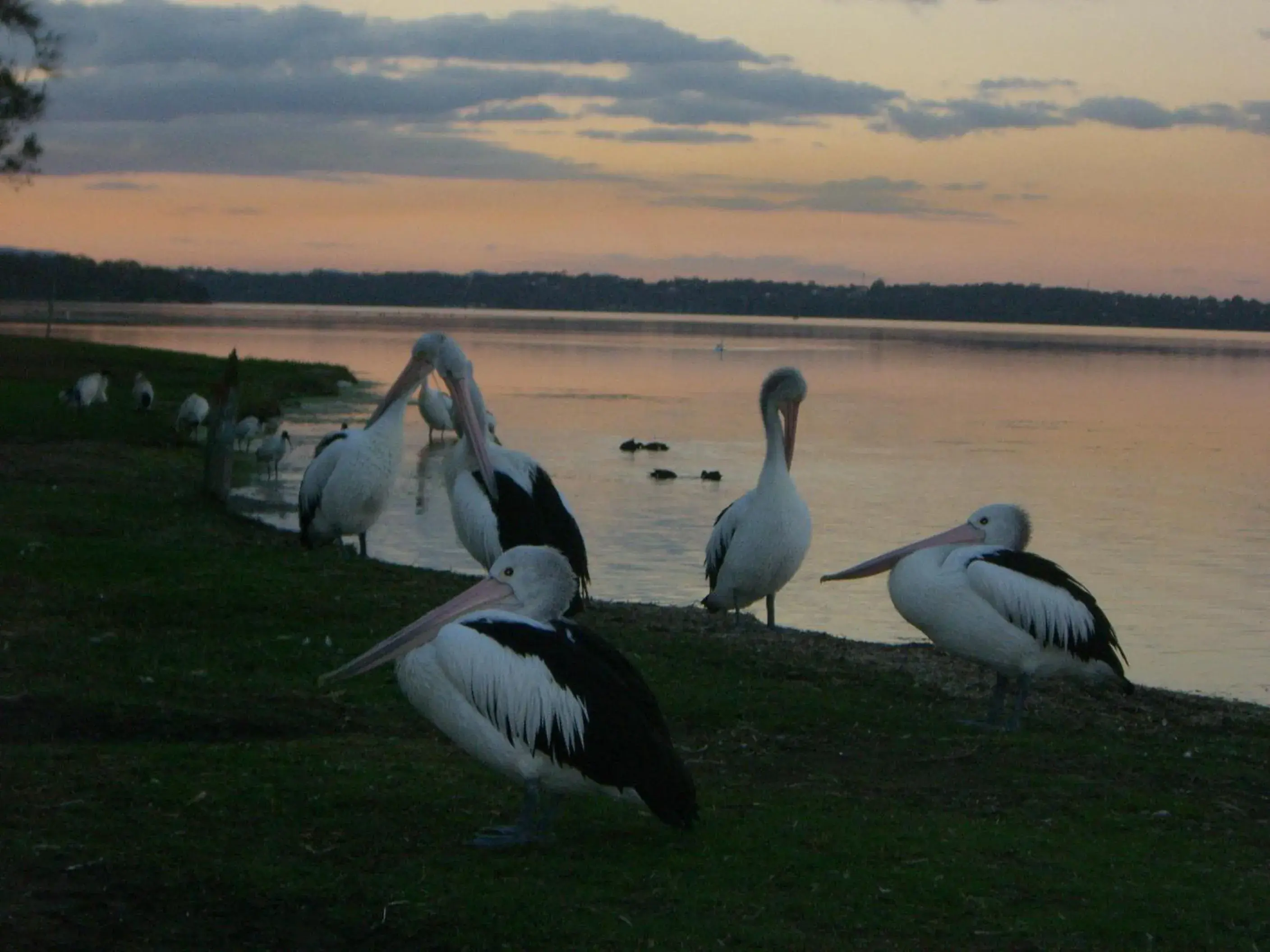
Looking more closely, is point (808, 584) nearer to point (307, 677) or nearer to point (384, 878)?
point (307, 677)

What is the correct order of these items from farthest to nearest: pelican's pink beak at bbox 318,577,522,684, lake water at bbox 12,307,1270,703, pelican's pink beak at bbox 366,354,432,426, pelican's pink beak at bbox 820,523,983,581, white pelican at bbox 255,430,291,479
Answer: white pelican at bbox 255,430,291,479 < lake water at bbox 12,307,1270,703 < pelican's pink beak at bbox 366,354,432,426 < pelican's pink beak at bbox 820,523,983,581 < pelican's pink beak at bbox 318,577,522,684

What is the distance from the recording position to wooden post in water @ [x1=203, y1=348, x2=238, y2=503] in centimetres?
1486

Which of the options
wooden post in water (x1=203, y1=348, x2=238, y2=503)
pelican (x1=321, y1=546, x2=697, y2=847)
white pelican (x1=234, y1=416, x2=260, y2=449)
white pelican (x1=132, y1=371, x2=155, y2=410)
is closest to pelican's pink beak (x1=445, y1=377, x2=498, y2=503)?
pelican (x1=321, y1=546, x2=697, y2=847)

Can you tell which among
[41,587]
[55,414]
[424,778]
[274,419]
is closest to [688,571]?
[41,587]

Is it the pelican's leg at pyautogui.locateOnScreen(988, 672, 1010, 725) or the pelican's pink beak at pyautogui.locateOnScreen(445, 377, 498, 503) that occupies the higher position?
the pelican's pink beak at pyautogui.locateOnScreen(445, 377, 498, 503)

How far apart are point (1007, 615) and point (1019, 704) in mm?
519

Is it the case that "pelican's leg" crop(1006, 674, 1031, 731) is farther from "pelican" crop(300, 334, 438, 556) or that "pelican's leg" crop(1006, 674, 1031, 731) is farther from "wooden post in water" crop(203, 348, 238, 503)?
"wooden post in water" crop(203, 348, 238, 503)

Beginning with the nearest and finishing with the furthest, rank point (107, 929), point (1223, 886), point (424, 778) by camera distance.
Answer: point (107, 929), point (1223, 886), point (424, 778)

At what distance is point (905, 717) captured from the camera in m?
7.94

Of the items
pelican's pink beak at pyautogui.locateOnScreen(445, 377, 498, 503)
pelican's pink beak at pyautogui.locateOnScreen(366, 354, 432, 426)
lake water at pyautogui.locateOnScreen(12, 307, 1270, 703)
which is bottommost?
lake water at pyautogui.locateOnScreen(12, 307, 1270, 703)

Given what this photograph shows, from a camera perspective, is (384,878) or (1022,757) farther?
(1022,757)

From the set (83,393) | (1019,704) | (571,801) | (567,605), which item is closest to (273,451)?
(83,393)

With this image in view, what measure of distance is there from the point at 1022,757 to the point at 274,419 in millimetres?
22508

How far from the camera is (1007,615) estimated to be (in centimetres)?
780
